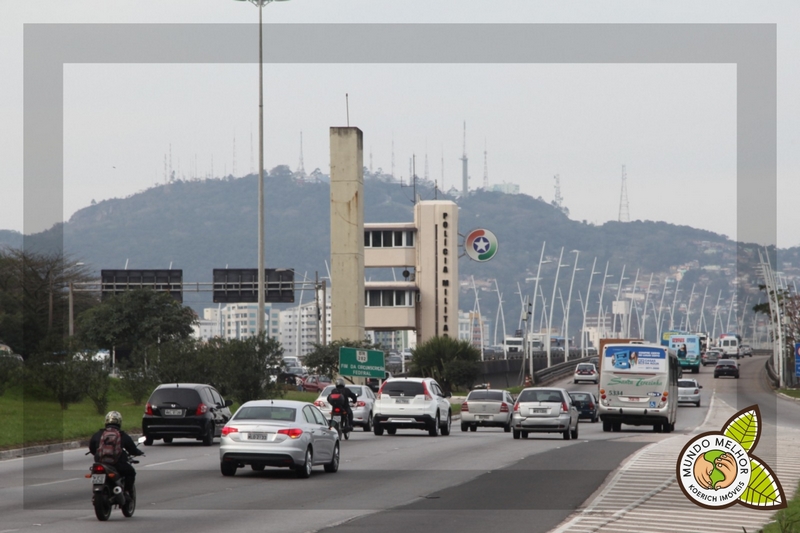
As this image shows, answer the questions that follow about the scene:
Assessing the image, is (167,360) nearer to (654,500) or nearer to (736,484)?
(654,500)

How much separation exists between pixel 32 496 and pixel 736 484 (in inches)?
465

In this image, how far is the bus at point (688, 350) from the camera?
10525 centimetres

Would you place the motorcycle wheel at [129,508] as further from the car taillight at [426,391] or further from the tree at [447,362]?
the tree at [447,362]

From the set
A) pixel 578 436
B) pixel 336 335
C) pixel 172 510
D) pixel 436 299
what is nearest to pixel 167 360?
pixel 578 436

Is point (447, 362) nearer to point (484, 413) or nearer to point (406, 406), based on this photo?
point (484, 413)

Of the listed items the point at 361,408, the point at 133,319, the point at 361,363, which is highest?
the point at 133,319

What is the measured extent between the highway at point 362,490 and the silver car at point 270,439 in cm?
36

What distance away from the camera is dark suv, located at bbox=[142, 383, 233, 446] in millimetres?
31219

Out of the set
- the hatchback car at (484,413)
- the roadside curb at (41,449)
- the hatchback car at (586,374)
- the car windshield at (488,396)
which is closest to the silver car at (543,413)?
the hatchback car at (484,413)

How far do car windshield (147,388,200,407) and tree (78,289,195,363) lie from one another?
44.3 metres

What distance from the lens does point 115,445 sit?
16016mm

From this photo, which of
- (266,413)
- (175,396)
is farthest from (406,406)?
(266,413)

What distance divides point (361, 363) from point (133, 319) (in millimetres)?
26285

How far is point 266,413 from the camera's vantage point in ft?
A: 74.1
